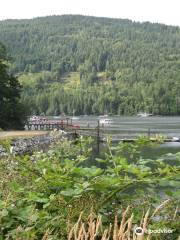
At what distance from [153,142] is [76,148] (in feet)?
4.61

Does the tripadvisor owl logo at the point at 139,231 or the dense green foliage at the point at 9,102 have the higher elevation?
the tripadvisor owl logo at the point at 139,231

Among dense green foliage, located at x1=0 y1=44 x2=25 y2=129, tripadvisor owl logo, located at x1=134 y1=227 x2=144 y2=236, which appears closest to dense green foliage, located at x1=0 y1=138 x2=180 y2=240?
tripadvisor owl logo, located at x1=134 y1=227 x2=144 y2=236

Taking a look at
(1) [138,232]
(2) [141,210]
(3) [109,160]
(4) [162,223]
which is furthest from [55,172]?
(1) [138,232]

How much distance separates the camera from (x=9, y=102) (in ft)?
237

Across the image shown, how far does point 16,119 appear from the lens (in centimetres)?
7388

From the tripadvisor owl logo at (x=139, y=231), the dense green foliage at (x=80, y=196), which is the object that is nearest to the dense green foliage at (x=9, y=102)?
the dense green foliage at (x=80, y=196)

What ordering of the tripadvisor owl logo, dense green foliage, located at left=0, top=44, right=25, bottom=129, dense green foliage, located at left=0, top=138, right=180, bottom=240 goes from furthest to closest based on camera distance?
dense green foliage, located at left=0, top=44, right=25, bottom=129
dense green foliage, located at left=0, top=138, right=180, bottom=240
the tripadvisor owl logo

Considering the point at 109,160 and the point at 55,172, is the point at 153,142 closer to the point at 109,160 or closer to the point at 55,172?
the point at 109,160

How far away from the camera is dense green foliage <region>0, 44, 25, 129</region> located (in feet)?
230

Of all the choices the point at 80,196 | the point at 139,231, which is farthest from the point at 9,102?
the point at 139,231

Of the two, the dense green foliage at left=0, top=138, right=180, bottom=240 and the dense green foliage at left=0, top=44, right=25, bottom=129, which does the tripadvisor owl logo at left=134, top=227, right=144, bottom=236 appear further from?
the dense green foliage at left=0, top=44, right=25, bottom=129

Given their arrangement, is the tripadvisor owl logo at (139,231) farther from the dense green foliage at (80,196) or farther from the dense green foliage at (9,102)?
the dense green foliage at (9,102)

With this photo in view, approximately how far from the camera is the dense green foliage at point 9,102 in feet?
230

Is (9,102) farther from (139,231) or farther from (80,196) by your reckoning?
(139,231)
